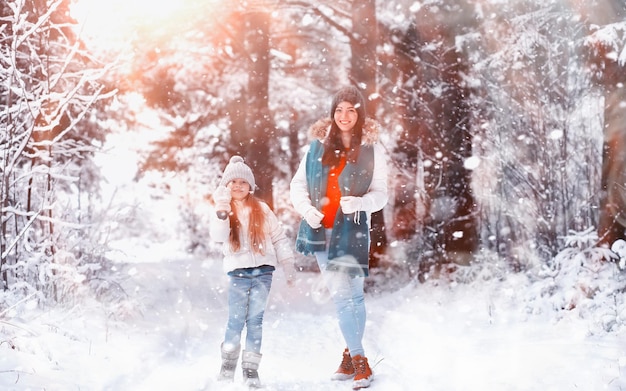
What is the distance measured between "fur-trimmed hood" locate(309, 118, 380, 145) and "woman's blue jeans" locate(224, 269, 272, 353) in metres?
1.28

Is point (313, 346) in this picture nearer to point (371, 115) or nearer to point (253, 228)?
point (253, 228)

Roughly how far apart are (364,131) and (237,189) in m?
1.19

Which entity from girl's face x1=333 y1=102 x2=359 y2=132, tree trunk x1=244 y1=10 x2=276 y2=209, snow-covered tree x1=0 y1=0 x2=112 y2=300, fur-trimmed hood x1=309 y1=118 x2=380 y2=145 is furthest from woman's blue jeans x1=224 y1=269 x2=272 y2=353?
tree trunk x1=244 y1=10 x2=276 y2=209

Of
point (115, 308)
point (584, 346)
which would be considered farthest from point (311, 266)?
point (584, 346)

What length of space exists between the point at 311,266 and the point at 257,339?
9416mm

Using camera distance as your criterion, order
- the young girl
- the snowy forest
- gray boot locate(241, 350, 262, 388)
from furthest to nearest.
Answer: the snowy forest → the young girl → gray boot locate(241, 350, 262, 388)

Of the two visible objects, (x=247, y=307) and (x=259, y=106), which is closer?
(x=247, y=307)

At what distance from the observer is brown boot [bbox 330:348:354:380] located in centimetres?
497

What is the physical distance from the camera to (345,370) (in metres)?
5.04

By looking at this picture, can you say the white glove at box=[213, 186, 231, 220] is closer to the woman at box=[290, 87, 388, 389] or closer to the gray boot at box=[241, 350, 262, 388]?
the woman at box=[290, 87, 388, 389]

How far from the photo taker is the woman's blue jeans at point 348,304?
16.1ft

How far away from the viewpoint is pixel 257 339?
4949 millimetres

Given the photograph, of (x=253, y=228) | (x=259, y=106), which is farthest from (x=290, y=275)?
(x=259, y=106)

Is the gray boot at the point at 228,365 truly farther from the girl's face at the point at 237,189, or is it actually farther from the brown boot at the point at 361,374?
the girl's face at the point at 237,189
